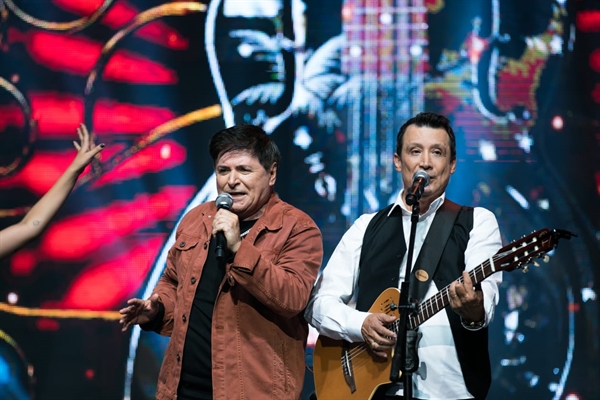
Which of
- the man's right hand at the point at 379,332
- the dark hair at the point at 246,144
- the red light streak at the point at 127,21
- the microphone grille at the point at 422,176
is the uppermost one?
the red light streak at the point at 127,21

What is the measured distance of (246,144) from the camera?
9.37 feet

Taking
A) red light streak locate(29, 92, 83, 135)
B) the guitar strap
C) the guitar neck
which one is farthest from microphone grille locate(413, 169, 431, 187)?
red light streak locate(29, 92, 83, 135)

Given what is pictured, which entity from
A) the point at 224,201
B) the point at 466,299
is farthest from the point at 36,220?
the point at 466,299

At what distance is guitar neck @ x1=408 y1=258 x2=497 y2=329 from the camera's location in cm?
246

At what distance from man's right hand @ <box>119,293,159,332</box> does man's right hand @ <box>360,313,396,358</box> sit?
2.63 ft

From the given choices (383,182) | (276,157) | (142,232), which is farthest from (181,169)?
(276,157)

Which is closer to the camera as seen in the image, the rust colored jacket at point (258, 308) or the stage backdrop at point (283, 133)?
the rust colored jacket at point (258, 308)

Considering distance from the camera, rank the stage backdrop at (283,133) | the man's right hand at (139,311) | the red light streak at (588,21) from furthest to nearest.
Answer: the red light streak at (588,21) → the stage backdrop at (283,133) → the man's right hand at (139,311)

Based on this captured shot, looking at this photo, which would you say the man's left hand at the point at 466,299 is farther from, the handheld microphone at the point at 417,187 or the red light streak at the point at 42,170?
the red light streak at the point at 42,170

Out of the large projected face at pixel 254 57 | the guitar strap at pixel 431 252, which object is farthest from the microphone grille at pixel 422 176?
the large projected face at pixel 254 57

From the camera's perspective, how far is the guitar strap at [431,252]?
2.78m

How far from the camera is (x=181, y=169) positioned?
14.8 feet

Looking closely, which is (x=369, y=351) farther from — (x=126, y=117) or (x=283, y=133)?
(x=126, y=117)

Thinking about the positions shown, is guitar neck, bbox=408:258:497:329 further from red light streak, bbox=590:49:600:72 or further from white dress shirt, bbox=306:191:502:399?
red light streak, bbox=590:49:600:72
